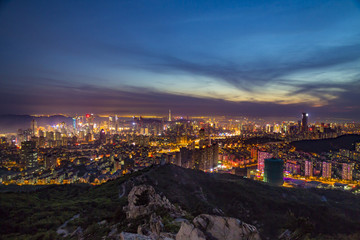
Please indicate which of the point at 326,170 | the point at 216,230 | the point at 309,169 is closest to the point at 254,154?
the point at 309,169

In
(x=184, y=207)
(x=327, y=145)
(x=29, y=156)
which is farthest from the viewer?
(x=327, y=145)

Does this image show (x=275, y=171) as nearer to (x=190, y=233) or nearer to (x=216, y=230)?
(x=216, y=230)

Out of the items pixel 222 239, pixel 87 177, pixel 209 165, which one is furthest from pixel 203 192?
pixel 209 165

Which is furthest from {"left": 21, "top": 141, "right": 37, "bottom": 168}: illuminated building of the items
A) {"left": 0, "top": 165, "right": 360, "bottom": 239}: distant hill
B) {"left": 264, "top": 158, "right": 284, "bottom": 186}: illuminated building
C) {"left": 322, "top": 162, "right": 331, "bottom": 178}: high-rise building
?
{"left": 322, "top": 162, "right": 331, "bottom": 178}: high-rise building

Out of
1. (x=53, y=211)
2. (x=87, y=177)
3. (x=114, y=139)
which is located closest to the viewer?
(x=53, y=211)

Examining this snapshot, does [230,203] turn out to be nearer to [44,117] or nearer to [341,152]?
[341,152]

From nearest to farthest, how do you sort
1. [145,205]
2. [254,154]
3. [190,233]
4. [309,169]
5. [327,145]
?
[190,233] < [145,205] < [309,169] < [254,154] < [327,145]

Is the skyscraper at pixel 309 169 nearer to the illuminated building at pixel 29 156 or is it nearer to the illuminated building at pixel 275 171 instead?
the illuminated building at pixel 275 171
